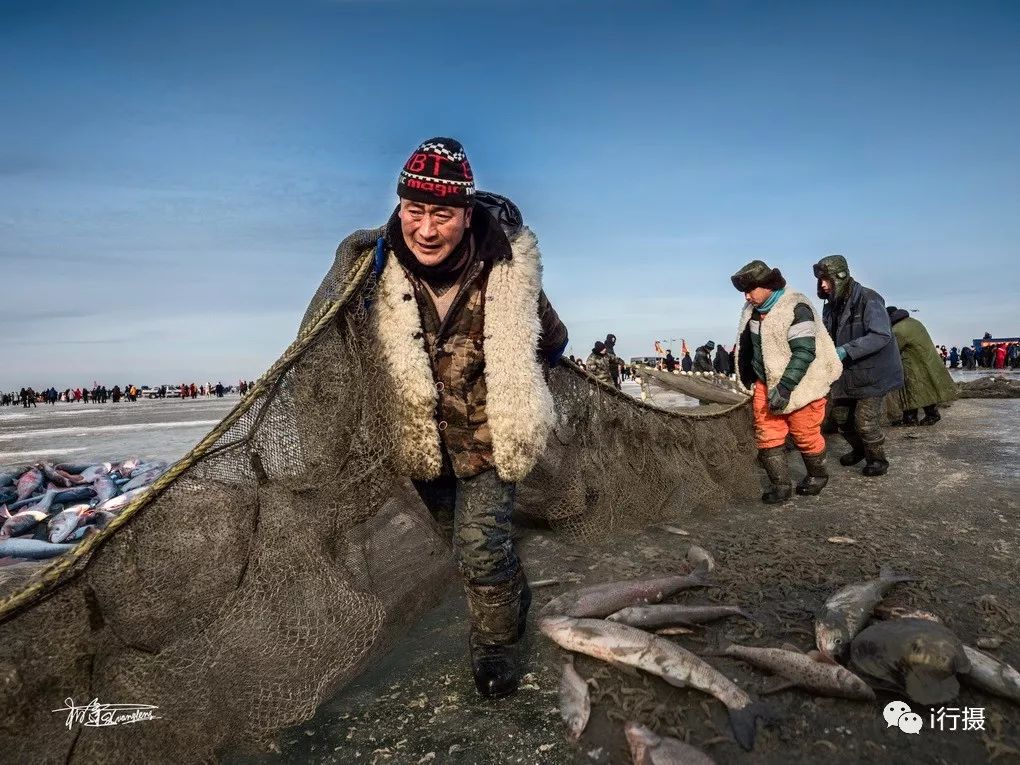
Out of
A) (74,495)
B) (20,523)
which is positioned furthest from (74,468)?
(20,523)

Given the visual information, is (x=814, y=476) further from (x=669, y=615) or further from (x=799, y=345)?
(x=669, y=615)

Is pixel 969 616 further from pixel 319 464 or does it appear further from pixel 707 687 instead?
pixel 319 464

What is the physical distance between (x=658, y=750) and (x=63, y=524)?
5526 millimetres

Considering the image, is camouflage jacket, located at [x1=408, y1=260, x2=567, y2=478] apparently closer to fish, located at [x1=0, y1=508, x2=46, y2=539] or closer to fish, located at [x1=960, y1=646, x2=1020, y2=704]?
fish, located at [x1=960, y1=646, x2=1020, y2=704]

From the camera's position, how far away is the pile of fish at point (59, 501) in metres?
4.99

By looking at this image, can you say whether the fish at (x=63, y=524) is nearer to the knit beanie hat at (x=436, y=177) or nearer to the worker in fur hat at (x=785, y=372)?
the knit beanie hat at (x=436, y=177)

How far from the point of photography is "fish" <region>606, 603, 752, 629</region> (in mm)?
2977

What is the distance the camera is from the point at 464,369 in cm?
263

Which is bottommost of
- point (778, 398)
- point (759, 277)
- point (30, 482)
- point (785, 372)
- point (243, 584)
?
point (30, 482)

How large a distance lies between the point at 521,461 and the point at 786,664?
139 cm

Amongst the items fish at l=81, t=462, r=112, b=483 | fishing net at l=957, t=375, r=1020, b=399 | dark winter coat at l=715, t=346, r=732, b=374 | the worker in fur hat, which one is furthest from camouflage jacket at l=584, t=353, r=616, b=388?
fish at l=81, t=462, r=112, b=483

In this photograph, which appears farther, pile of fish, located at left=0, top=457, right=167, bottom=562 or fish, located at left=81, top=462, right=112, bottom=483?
fish, located at left=81, top=462, right=112, bottom=483

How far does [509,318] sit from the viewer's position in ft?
8.46

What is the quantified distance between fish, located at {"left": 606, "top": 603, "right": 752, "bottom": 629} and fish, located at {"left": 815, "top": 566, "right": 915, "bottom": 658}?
401 mm
